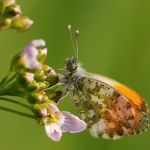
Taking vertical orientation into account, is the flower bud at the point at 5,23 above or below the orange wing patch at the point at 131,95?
above

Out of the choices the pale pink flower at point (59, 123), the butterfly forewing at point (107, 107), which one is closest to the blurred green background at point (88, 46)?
the butterfly forewing at point (107, 107)

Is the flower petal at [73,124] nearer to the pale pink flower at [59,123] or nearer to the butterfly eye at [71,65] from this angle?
the pale pink flower at [59,123]

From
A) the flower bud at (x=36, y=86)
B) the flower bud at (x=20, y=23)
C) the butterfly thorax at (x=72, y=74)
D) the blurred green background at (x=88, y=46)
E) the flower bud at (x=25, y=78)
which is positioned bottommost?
the blurred green background at (x=88, y=46)

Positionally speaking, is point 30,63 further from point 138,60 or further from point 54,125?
point 138,60

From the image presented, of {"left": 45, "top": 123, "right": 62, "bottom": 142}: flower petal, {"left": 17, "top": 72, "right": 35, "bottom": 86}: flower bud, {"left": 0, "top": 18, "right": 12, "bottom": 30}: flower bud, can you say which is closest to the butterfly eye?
{"left": 45, "top": 123, "right": 62, "bottom": 142}: flower petal

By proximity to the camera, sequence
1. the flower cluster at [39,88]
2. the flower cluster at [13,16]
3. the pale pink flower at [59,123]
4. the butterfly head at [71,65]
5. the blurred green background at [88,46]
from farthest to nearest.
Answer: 1. the blurred green background at [88,46]
2. the butterfly head at [71,65]
3. the pale pink flower at [59,123]
4. the flower cluster at [13,16]
5. the flower cluster at [39,88]

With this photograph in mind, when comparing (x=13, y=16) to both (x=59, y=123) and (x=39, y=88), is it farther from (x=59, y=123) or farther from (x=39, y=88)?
(x=59, y=123)

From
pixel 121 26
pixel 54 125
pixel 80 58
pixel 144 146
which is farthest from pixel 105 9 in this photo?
pixel 54 125

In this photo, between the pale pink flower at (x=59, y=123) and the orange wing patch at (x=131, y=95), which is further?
the orange wing patch at (x=131, y=95)
